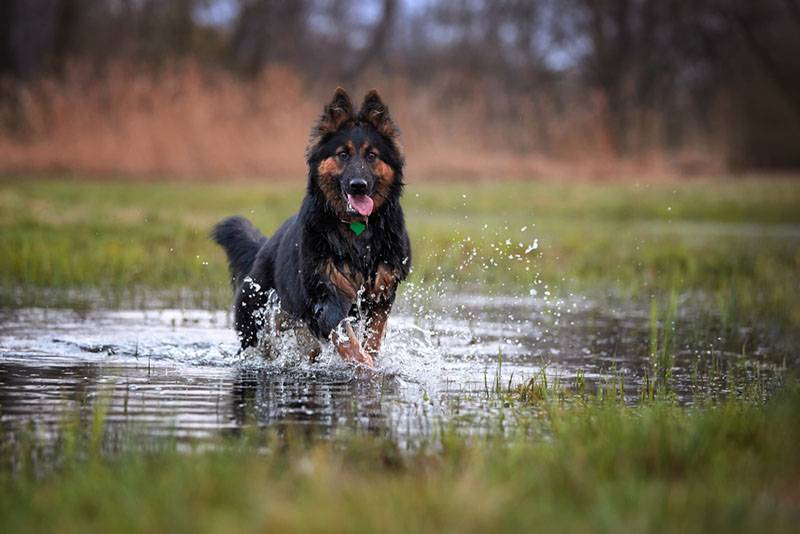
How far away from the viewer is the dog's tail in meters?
8.40

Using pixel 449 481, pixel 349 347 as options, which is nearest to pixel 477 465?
pixel 449 481

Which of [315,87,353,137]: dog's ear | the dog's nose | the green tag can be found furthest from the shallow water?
[315,87,353,137]: dog's ear

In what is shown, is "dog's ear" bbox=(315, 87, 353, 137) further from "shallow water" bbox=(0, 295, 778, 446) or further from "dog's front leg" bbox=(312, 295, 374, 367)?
"shallow water" bbox=(0, 295, 778, 446)

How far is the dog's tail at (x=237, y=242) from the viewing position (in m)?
8.40

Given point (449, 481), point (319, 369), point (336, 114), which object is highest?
point (336, 114)

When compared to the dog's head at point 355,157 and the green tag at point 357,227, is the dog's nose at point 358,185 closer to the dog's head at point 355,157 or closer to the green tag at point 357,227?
the dog's head at point 355,157

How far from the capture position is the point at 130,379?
6.34 metres

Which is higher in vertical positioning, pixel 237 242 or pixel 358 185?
pixel 358 185

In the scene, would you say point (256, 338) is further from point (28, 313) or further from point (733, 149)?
point (733, 149)

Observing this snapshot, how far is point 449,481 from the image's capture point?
3787 mm

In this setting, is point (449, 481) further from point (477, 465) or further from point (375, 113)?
point (375, 113)

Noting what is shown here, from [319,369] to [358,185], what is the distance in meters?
1.17

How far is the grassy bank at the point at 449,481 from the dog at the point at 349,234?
7.72ft

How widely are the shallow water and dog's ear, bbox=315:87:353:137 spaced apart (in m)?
1.47
